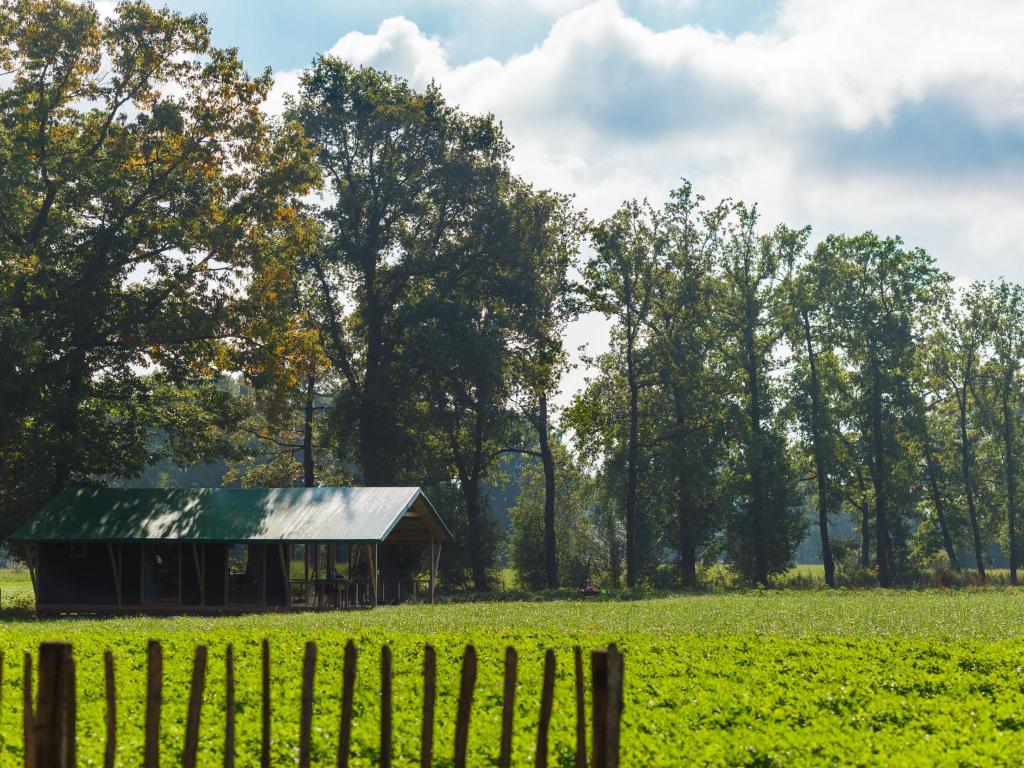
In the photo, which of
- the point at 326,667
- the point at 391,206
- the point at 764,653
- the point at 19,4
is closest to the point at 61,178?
the point at 19,4

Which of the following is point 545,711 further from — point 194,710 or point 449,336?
point 449,336

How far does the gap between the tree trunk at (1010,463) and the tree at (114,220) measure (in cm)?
4535

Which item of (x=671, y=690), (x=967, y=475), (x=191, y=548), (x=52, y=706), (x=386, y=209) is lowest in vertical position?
(x=671, y=690)

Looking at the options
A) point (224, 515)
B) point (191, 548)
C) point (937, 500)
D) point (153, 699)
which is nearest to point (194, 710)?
point (153, 699)

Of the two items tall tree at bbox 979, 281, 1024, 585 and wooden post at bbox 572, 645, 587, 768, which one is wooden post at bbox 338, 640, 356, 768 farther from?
tall tree at bbox 979, 281, 1024, 585

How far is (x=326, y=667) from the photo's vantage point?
52.0 feet

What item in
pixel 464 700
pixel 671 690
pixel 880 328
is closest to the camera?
pixel 464 700

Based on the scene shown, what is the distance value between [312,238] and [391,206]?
34.8 ft

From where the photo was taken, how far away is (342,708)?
7949 millimetres

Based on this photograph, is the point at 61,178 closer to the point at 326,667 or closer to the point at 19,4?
the point at 19,4

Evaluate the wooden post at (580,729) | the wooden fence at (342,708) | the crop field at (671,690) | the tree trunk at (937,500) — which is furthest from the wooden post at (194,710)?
the tree trunk at (937,500)

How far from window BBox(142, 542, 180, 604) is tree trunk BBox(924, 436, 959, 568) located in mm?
44465

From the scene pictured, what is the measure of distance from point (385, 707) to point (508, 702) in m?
0.97

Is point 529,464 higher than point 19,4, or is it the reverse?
point 19,4
